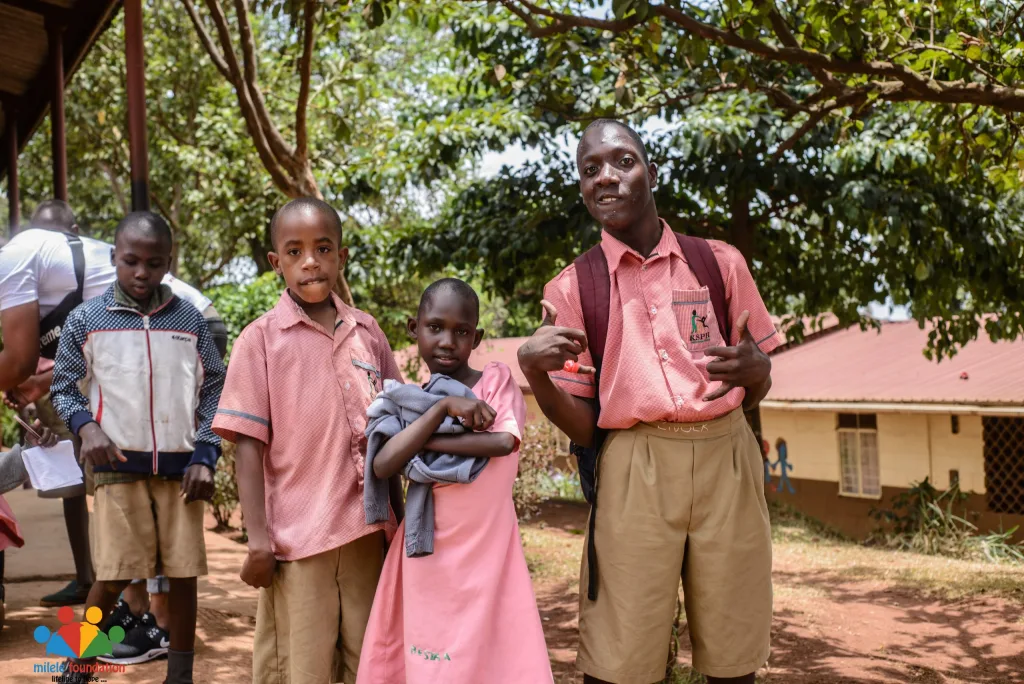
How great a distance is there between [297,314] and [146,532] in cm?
104

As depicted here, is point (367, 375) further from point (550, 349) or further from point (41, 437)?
point (41, 437)

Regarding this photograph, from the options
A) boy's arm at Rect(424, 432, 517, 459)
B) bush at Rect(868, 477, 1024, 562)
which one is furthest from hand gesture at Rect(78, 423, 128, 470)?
bush at Rect(868, 477, 1024, 562)

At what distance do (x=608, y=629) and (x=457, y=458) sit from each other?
0.63 m

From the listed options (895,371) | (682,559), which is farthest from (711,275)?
(895,371)

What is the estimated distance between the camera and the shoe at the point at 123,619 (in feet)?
12.4

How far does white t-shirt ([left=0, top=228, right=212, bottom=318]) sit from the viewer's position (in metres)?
3.46

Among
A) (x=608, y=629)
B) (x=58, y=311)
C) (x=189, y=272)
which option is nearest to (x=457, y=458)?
(x=608, y=629)

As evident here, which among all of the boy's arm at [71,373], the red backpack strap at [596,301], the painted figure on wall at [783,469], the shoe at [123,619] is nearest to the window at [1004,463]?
the painted figure on wall at [783,469]

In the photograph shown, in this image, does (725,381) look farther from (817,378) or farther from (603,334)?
(817,378)

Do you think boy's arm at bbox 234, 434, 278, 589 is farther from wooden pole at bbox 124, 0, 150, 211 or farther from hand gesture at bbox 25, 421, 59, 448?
wooden pole at bbox 124, 0, 150, 211

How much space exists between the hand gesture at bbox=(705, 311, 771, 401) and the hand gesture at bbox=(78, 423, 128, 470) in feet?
6.13

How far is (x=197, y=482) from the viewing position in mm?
2998

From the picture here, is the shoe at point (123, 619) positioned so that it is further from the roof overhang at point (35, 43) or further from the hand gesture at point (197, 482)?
the roof overhang at point (35, 43)

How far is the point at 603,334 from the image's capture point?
8.67ft
